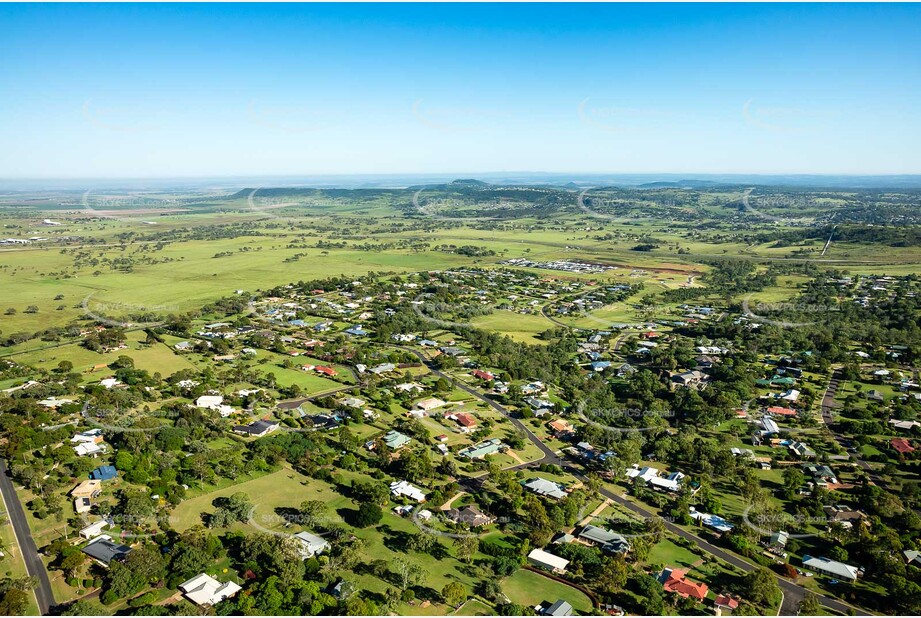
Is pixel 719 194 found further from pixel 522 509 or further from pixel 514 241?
pixel 522 509

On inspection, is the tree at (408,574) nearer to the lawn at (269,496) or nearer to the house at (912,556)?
the lawn at (269,496)

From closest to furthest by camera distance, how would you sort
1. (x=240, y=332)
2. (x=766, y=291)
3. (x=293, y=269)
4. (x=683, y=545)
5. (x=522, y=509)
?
(x=683, y=545), (x=522, y=509), (x=240, y=332), (x=766, y=291), (x=293, y=269)

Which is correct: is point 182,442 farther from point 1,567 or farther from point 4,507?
point 1,567

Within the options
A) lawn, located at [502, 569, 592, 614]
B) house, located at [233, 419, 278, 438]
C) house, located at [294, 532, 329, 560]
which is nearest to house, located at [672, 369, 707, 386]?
lawn, located at [502, 569, 592, 614]

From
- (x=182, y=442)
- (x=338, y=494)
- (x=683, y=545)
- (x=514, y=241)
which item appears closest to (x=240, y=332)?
(x=182, y=442)

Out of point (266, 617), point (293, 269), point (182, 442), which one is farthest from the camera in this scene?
point (293, 269)

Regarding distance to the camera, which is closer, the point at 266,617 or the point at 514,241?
the point at 266,617

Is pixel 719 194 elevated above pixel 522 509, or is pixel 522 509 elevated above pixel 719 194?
pixel 719 194

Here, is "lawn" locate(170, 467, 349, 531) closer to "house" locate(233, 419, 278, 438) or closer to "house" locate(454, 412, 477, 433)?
"house" locate(233, 419, 278, 438)
